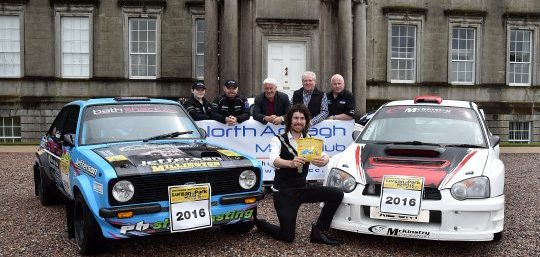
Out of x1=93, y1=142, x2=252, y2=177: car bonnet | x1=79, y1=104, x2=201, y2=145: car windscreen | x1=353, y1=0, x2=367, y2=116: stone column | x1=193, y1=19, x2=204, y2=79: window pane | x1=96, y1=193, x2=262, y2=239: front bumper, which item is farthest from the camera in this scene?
x1=193, y1=19, x2=204, y2=79: window pane

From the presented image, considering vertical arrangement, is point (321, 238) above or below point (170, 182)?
below

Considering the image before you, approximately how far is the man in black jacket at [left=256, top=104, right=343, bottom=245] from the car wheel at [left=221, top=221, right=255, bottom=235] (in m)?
0.31

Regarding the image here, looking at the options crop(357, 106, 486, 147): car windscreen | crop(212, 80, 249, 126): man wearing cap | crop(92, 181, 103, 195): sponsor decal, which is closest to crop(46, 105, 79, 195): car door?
crop(92, 181, 103, 195): sponsor decal

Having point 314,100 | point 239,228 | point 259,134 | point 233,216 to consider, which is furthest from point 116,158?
point 314,100

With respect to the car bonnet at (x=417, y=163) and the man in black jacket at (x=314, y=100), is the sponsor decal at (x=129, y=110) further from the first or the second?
the man in black jacket at (x=314, y=100)

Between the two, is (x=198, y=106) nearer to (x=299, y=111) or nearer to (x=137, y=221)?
(x=299, y=111)

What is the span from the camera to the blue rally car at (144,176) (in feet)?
16.1

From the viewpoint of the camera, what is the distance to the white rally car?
5.21 meters

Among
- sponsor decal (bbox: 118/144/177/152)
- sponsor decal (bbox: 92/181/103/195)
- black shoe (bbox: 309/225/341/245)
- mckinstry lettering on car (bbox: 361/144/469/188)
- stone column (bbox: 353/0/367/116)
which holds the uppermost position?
stone column (bbox: 353/0/367/116)

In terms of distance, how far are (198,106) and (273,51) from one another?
8.60 meters

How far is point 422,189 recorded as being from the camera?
207 inches

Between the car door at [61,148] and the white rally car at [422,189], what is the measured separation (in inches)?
125

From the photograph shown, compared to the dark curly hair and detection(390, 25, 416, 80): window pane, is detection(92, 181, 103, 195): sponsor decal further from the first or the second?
detection(390, 25, 416, 80): window pane

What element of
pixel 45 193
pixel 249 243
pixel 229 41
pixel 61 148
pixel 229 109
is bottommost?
pixel 249 243
